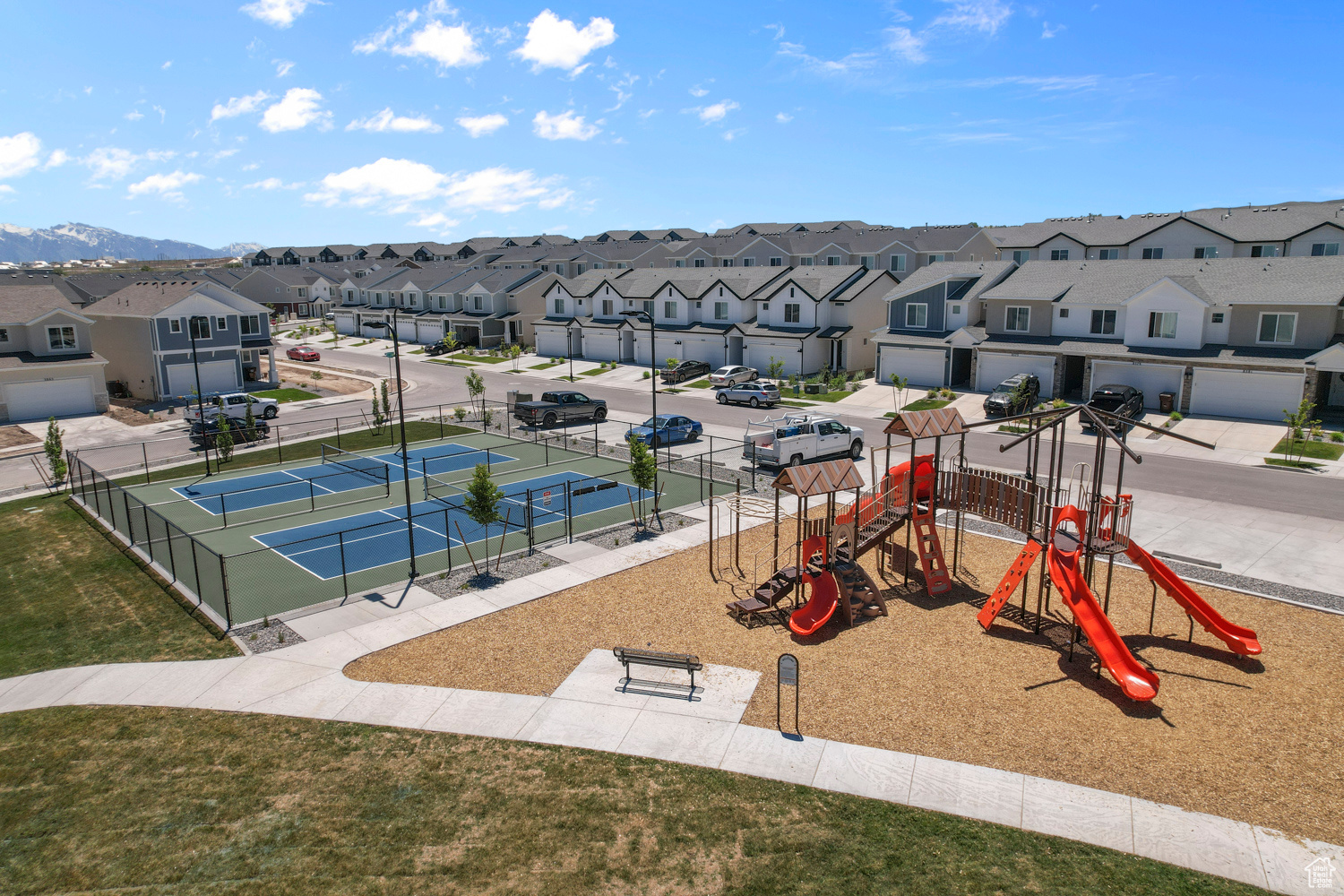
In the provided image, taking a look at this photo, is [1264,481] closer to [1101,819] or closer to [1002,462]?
[1002,462]

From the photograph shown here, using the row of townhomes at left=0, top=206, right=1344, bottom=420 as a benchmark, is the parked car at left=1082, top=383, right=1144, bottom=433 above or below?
below

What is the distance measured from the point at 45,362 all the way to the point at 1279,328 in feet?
218

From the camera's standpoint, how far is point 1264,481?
98.8ft

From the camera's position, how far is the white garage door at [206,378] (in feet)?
171

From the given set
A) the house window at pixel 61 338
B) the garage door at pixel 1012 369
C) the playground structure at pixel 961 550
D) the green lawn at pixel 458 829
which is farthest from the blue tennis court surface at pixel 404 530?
the house window at pixel 61 338

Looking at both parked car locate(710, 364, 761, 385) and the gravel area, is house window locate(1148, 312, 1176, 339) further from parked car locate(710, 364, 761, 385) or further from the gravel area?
the gravel area

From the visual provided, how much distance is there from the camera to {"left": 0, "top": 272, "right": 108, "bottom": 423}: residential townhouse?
45938 millimetres

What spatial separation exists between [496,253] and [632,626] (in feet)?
334

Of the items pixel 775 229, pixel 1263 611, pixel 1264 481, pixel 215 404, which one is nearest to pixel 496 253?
pixel 775 229

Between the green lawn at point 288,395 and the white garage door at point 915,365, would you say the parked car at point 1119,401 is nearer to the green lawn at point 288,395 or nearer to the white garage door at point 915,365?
the white garage door at point 915,365

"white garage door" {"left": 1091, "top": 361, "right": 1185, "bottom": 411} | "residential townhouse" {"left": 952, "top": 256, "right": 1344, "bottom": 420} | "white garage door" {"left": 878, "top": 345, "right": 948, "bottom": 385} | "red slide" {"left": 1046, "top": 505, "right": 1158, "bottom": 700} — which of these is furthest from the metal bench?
"white garage door" {"left": 878, "top": 345, "right": 948, "bottom": 385}

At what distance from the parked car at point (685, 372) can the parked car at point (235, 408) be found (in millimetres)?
25527

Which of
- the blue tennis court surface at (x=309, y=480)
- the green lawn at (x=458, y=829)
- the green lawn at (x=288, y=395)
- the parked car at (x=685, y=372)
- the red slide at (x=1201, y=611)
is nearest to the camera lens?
the green lawn at (x=458, y=829)

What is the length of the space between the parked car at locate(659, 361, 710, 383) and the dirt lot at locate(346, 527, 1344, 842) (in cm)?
3825
